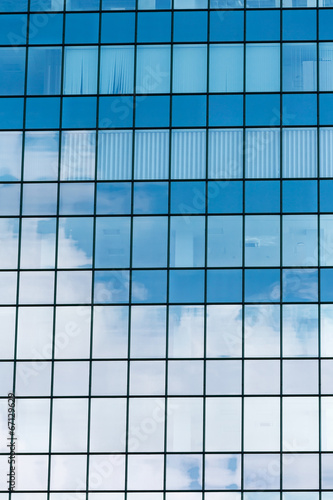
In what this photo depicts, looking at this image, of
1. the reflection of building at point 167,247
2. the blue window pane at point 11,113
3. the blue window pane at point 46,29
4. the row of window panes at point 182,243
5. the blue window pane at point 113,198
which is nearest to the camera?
the reflection of building at point 167,247

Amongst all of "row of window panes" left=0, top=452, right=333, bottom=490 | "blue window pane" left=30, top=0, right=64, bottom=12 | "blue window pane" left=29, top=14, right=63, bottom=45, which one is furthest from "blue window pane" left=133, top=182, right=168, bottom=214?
"row of window panes" left=0, top=452, right=333, bottom=490

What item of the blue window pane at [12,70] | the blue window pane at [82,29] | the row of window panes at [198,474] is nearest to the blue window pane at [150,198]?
the blue window pane at [12,70]

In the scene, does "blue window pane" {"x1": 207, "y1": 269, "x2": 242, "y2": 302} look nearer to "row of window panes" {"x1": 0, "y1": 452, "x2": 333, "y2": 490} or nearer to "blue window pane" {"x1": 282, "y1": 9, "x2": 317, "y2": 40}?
"row of window panes" {"x1": 0, "y1": 452, "x2": 333, "y2": 490}

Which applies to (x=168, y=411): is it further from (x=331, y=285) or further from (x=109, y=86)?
(x=109, y=86)

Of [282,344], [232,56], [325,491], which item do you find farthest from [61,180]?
[325,491]

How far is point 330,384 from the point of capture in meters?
32.2

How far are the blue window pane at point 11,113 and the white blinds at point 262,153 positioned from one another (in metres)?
10.4

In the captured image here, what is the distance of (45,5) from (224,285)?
15.5m

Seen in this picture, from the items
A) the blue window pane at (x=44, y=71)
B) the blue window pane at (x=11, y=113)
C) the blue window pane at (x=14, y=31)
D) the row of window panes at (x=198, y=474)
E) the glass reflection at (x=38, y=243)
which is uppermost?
the blue window pane at (x=14, y=31)

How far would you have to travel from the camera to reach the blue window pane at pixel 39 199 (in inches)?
1332

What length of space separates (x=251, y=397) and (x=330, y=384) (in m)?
3.44

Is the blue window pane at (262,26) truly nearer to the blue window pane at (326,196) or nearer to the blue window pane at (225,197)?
the blue window pane at (225,197)

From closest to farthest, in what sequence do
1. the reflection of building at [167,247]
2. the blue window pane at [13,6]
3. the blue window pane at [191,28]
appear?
the reflection of building at [167,247], the blue window pane at [191,28], the blue window pane at [13,6]

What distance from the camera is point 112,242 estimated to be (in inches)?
1312
